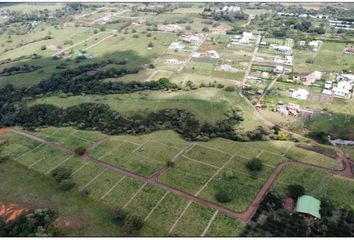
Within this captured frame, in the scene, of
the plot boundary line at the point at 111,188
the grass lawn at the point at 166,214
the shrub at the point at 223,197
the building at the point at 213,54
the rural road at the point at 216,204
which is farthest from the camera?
the building at the point at 213,54

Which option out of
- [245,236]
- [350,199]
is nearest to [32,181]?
[245,236]

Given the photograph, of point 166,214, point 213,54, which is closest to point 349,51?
point 213,54

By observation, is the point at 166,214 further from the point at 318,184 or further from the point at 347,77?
the point at 347,77

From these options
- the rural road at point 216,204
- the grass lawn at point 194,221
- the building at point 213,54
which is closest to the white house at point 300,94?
the rural road at point 216,204

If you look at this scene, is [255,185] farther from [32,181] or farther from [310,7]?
[310,7]

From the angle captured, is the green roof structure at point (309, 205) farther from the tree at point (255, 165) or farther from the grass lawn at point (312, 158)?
the grass lawn at point (312, 158)

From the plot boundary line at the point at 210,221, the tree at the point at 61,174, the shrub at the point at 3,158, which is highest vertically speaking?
the plot boundary line at the point at 210,221
